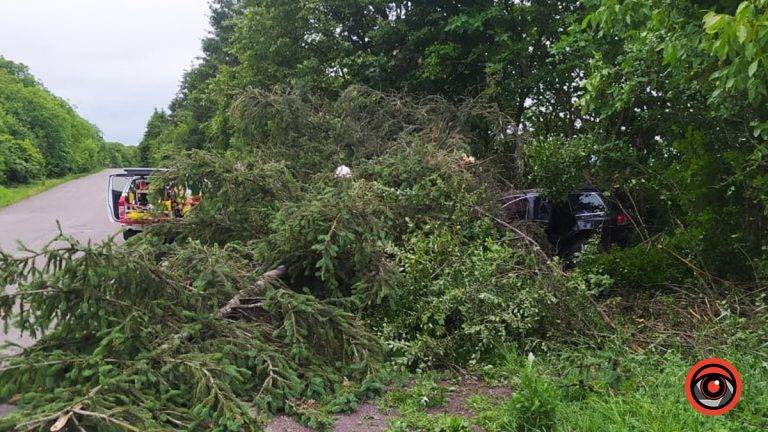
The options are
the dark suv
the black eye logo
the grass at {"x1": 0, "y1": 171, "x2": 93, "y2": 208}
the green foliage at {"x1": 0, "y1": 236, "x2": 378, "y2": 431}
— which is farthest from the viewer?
the grass at {"x1": 0, "y1": 171, "x2": 93, "y2": 208}

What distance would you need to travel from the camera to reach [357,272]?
18.2 ft

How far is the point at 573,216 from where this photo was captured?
8445mm

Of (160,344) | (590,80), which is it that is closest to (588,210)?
(590,80)

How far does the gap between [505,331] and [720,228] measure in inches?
113

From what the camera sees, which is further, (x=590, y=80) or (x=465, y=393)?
(x=590, y=80)

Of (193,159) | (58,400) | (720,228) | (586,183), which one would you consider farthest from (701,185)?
(58,400)

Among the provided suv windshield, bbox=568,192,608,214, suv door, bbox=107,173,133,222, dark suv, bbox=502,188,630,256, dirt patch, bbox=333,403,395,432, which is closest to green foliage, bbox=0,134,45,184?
suv door, bbox=107,173,133,222

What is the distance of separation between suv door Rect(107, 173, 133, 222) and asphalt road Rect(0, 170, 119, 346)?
1.72ft

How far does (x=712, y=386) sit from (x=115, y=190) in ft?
36.6

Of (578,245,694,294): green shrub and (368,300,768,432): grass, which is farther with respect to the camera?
(578,245,694,294): green shrub

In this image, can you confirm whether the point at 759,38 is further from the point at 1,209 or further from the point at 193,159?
the point at 1,209

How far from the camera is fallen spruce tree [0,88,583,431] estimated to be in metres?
3.64

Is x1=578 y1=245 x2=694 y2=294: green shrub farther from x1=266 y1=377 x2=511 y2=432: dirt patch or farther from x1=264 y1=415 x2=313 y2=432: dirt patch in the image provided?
x1=264 y1=415 x2=313 y2=432: dirt patch

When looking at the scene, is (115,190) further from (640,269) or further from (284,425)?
(640,269)
